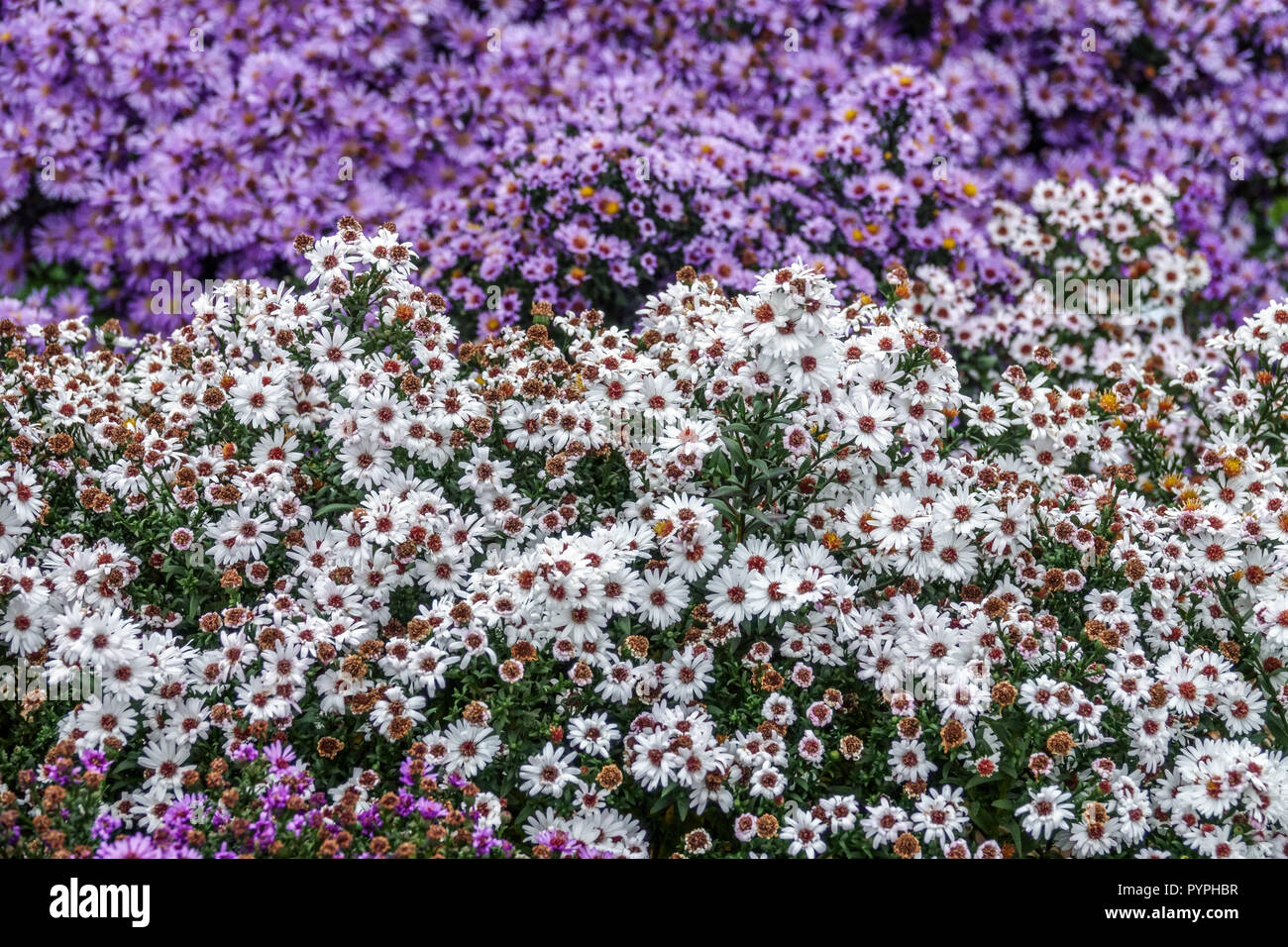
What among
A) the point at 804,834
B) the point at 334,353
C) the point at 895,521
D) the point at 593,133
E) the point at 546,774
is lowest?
the point at 804,834

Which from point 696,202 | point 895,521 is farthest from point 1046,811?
point 696,202

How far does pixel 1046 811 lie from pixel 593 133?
3720 mm

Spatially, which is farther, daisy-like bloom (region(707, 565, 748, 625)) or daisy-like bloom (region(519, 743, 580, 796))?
daisy-like bloom (region(707, 565, 748, 625))

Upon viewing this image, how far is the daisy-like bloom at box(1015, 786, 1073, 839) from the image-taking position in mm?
2928

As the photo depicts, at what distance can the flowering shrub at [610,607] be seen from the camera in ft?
9.78

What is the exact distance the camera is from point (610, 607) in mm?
3125

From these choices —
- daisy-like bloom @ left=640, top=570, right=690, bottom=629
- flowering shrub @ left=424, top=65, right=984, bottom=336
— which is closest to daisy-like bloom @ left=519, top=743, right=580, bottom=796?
daisy-like bloom @ left=640, top=570, right=690, bottom=629

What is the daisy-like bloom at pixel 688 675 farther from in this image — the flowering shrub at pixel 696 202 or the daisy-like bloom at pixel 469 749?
the flowering shrub at pixel 696 202

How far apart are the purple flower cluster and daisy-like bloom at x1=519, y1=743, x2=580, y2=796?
2.54 meters

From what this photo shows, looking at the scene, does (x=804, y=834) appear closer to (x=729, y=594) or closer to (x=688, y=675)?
(x=688, y=675)

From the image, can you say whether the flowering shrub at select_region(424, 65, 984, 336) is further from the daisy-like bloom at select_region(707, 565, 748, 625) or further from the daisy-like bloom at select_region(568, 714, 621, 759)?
the daisy-like bloom at select_region(568, 714, 621, 759)

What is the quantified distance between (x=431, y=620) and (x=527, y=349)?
38.3 inches
